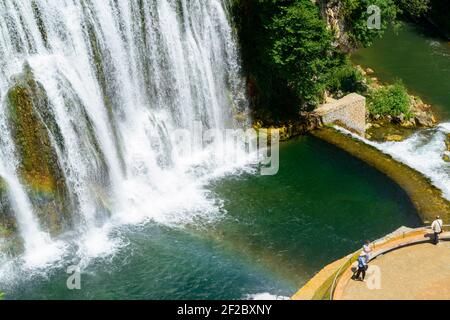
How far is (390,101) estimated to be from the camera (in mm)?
42031

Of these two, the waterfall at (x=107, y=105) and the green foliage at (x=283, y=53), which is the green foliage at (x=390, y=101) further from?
the waterfall at (x=107, y=105)

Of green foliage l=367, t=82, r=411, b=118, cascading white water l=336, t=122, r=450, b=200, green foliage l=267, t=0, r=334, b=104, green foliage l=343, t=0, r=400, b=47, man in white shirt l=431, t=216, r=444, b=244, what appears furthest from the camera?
green foliage l=367, t=82, r=411, b=118

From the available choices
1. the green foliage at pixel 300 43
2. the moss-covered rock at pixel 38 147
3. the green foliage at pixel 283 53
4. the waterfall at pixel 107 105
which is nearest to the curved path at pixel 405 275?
the waterfall at pixel 107 105

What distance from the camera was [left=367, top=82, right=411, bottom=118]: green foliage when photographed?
41688 mm

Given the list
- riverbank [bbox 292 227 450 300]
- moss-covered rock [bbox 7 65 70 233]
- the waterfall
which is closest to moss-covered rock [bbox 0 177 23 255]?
the waterfall

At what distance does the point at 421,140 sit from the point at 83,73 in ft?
65.2

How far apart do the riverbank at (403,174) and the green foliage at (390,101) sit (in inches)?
167

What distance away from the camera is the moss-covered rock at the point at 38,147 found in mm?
28672

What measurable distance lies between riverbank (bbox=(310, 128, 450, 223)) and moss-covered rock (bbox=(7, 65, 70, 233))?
51.4 feet

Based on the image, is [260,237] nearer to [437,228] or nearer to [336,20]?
[437,228]

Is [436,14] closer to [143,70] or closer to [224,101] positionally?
[224,101]

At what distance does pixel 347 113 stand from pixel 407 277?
16690 mm

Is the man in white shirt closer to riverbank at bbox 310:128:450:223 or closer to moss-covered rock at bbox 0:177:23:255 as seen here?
riverbank at bbox 310:128:450:223
